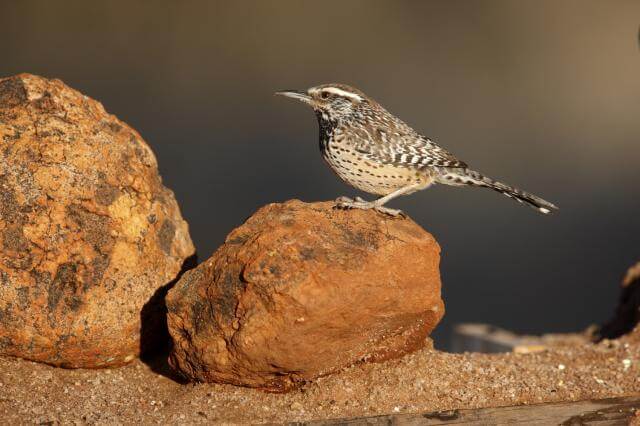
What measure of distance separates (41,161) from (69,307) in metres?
0.61

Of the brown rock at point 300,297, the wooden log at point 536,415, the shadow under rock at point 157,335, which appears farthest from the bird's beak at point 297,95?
the wooden log at point 536,415

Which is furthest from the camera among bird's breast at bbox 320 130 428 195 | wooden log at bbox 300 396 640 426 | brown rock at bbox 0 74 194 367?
bird's breast at bbox 320 130 428 195

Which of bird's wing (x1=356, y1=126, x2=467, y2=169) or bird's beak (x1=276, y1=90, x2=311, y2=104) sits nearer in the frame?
bird's wing (x1=356, y1=126, x2=467, y2=169)

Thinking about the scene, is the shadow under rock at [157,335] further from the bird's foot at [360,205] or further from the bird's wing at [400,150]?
the bird's wing at [400,150]

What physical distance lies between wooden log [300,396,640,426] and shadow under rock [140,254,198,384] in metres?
0.95

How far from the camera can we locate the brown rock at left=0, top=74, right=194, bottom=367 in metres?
3.00

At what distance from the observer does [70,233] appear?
3.06 m

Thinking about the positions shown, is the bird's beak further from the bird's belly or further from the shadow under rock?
the shadow under rock

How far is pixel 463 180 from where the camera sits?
365 cm

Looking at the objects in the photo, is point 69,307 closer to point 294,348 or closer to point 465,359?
point 294,348

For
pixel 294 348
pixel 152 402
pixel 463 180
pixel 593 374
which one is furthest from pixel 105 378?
pixel 593 374

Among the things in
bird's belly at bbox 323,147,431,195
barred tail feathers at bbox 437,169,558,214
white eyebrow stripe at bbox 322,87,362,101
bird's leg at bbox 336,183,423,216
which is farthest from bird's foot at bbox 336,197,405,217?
white eyebrow stripe at bbox 322,87,362,101

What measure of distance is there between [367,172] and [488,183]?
0.61 meters

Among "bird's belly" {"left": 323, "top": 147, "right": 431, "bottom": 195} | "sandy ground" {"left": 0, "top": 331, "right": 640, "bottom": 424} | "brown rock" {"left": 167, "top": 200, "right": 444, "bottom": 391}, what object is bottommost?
"sandy ground" {"left": 0, "top": 331, "right": 640, "bottom": 424}
